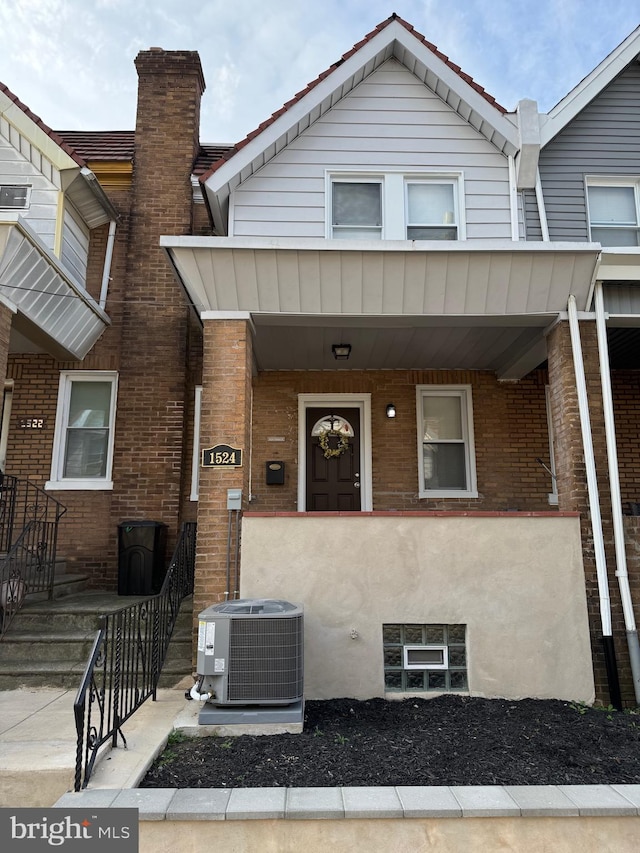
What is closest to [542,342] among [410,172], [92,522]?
[410,172]

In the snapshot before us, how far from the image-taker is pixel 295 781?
12.7 feet

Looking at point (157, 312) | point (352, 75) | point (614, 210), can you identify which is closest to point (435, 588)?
point (614, 210)

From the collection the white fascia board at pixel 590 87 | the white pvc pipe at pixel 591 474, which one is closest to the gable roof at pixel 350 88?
the white fascia board at pixel 590 87

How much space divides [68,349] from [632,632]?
25.7 feet

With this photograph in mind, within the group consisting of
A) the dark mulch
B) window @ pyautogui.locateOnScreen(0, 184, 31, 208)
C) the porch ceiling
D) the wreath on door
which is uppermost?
window @ pyautogui.locateOnScreen(0, 184, 31, 208)

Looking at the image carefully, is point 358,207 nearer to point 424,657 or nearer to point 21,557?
point 424,657

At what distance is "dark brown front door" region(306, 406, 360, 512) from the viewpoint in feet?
A: 29.8

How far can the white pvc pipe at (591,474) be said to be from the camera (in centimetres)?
615

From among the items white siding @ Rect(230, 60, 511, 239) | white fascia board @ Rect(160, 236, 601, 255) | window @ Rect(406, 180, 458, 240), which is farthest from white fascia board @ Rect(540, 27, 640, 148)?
white fascia board @ Rect(160, 236, 601, 255)

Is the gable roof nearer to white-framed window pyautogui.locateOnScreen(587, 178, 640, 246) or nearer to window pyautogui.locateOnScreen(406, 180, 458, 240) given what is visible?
window pyautogui.locateOnScreen(406, 180, 458, 240)

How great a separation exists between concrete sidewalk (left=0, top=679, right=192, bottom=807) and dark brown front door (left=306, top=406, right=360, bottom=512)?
157 inches

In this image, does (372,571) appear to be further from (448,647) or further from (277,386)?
(277,386)

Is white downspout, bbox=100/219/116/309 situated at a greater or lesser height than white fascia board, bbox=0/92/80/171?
lesser

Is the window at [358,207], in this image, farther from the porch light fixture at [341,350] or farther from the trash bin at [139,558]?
the trash bin at [139,558]
